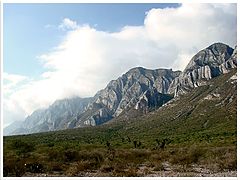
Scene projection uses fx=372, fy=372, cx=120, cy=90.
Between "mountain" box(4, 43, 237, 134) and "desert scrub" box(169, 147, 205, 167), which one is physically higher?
"mountain" box(4, 43, 237, 134)

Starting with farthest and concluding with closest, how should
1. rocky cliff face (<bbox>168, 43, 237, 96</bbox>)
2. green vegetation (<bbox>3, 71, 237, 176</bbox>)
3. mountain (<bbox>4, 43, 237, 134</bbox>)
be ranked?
mountain (<bbox>4, 43, 237, 134</bbox>) < rocky cliff face (<bbox>168, 43, 237, 96</bbox>) < green vegetation (<bbox>3, 71, 237, 176</bbox>)

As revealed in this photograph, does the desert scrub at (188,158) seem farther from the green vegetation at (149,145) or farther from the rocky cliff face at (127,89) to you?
the rocky cliff face at (127,89)

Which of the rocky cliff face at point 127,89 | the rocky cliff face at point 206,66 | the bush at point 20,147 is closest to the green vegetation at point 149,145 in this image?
the bush at point 20,147

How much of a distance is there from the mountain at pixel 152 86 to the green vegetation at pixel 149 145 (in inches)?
248

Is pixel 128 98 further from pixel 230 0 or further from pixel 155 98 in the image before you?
pixel 230 0

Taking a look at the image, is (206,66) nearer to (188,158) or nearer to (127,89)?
(127,89)

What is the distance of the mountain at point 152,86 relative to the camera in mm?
86188

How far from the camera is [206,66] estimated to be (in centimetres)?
8838

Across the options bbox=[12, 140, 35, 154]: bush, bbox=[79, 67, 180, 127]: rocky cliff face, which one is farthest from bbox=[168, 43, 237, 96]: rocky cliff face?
bbox=[12, 140, 35, 154]: bush

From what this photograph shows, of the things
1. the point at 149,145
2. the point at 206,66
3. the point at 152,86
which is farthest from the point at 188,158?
the point at 152,86

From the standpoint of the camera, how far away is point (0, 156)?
5.66 m

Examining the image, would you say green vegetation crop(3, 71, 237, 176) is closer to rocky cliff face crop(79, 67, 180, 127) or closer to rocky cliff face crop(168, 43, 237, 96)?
rocky cliff face crop(168, 43, 237, 96)

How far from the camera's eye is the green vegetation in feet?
37.1

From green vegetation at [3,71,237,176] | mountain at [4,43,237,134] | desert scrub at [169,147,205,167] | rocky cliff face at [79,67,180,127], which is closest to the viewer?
green vegetation at [3,71,237,176]
